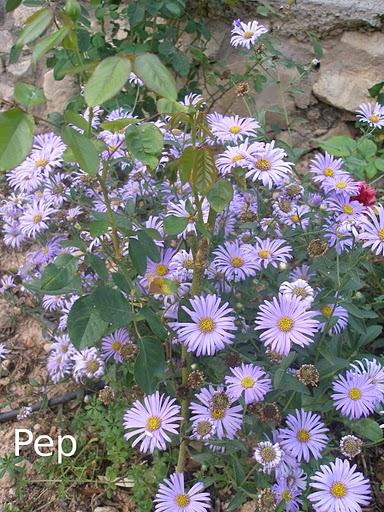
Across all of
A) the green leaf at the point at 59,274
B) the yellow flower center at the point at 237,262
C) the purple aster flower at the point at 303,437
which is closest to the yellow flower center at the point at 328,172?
the yellow flower center at the point at 237,262

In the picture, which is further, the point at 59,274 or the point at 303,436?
the point at 303,436

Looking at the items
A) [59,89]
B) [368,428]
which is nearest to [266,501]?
[368,428]

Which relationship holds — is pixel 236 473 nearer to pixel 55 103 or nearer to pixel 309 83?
pixel 309 83

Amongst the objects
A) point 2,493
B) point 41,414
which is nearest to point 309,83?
point 41,414

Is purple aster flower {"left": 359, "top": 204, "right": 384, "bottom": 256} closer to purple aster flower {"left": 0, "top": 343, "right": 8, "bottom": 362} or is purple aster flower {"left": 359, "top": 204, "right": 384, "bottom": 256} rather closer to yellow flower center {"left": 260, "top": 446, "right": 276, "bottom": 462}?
yellow flower center {"left": 260, "top": 446, "right": 276, "bottom": 462}

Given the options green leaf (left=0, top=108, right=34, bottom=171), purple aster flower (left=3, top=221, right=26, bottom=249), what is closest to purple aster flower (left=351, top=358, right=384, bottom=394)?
green leaf (left=0, top=108, right=34, bottom=171)

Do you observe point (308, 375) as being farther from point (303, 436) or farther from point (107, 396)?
point (107, 396)

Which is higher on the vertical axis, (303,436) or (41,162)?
(41,162)
